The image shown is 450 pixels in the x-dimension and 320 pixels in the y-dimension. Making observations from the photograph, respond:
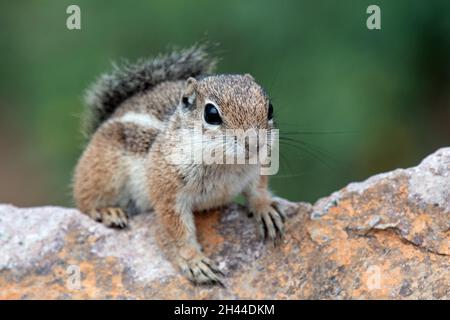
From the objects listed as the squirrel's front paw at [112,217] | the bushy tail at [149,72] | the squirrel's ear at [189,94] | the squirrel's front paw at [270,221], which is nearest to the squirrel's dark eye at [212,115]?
the squirrel's ear at [189,94]

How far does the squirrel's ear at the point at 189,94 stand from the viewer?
3.82 meters

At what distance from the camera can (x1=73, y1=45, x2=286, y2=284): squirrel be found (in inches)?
144

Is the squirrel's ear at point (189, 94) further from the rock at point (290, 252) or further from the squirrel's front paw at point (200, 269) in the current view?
the squirrel's front paw at point (200, 269)

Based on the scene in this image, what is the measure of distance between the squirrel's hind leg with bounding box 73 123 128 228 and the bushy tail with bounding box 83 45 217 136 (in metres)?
0.36

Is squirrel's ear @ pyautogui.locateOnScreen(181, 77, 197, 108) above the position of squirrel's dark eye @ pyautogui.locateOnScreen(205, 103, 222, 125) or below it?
above

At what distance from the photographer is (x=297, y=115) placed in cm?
521

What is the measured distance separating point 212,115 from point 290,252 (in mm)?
756

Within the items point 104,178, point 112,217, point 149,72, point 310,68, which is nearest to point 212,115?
point 112,217

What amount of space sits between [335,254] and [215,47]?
172 cm

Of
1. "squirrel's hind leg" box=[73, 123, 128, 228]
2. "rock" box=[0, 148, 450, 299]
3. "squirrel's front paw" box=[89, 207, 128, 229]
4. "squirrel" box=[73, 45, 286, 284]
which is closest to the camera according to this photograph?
"rock" box=[0, 148, 450, 299]

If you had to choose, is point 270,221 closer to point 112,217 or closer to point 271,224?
point 271,224

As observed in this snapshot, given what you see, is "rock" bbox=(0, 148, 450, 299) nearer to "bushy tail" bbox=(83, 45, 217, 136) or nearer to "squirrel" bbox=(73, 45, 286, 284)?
"squirrel" bbox=(73, 45, 286, 284)

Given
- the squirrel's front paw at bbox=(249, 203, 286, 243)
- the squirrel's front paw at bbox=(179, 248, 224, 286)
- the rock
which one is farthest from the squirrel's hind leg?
the squirrel's front paw at bbox=(249, 203, 286, 243)

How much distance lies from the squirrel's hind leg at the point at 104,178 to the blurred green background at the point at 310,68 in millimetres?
609
